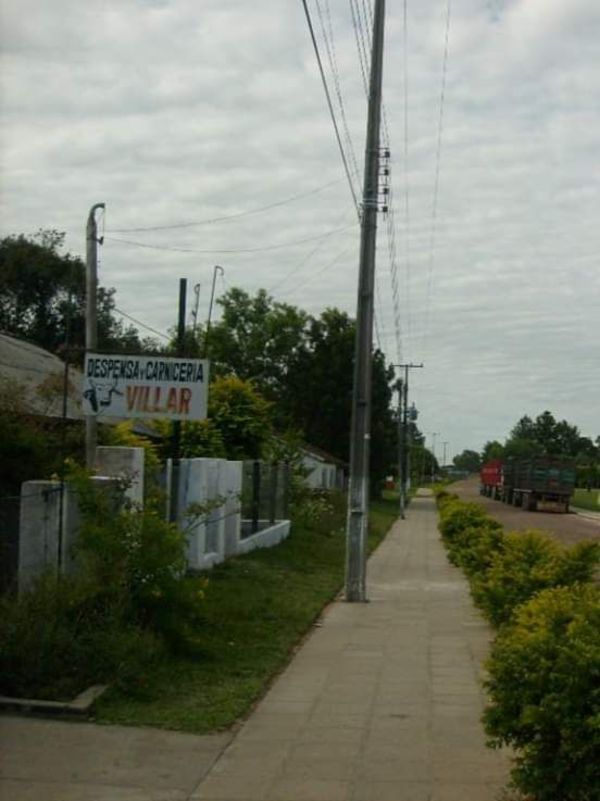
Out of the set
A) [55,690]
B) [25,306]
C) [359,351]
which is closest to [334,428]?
[25,306]

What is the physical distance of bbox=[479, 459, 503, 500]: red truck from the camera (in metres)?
76.4

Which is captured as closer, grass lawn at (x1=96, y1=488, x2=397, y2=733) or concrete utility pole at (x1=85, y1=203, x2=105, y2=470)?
grass lawn at (x1=96, y1=488, x2=397, y2=733)

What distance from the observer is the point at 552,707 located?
588cm

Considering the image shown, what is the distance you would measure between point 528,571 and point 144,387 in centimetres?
438

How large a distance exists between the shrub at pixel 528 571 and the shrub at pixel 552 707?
5.51 metres

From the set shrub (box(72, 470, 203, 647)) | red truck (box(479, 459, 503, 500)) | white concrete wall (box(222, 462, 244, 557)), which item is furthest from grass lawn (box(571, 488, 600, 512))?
shrub (box(72, 470, 203, 647))

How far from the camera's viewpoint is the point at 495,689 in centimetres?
642

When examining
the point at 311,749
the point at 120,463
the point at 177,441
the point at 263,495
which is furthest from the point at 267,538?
the point at 311,749

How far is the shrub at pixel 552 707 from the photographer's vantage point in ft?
18.7

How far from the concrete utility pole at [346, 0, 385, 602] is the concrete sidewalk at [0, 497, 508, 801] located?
17.7 ft

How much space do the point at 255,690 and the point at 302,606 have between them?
593 centimetres

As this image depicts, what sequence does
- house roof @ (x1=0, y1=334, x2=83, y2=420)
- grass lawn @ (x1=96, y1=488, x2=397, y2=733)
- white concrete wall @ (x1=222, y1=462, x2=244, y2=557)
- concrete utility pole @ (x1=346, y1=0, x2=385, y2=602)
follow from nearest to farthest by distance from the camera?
grass lawn @ (x1=96, y1=488, x2=397, y2=733), house roof @ (x1=0, y1=334, x2=83, y2=420), concrete utility pole @ (x1=346, y1=0, x2=385, y2=602), white concrete wall @ (x1=222, y1=462, x2=244, y2=557)

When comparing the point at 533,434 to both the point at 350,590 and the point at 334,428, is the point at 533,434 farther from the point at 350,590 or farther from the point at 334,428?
the point at 350,590

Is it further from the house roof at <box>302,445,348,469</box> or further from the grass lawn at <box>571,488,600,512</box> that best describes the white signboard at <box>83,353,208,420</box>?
the grass lawn at <box>571,488,600,512</box>
